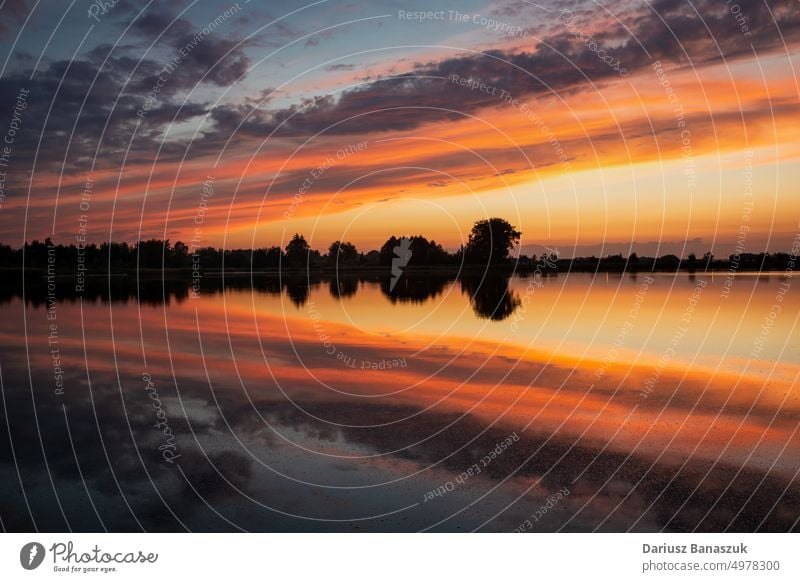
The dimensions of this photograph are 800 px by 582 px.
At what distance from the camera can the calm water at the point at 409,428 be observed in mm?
13344

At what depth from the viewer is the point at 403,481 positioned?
14.4m

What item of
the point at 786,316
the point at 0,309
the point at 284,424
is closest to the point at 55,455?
the point at 284,424

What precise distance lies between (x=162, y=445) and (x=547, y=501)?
30.1ft

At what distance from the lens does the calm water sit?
43.8ft

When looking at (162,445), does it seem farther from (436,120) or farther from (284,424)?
(436,120)

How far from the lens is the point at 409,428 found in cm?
1727
